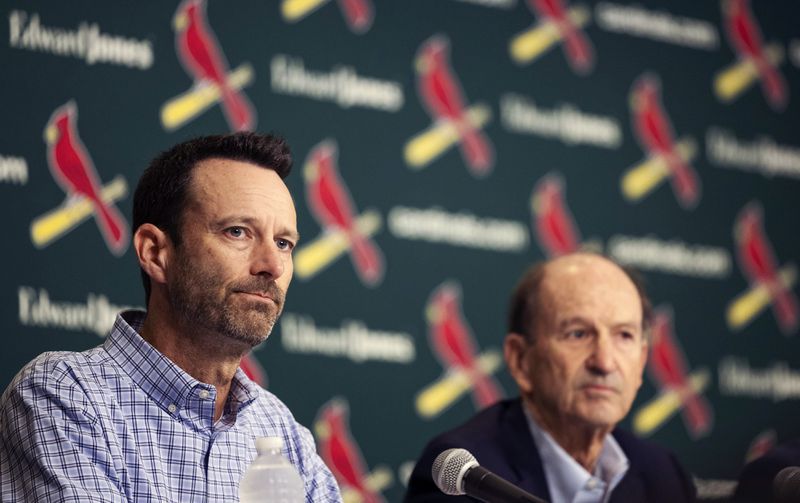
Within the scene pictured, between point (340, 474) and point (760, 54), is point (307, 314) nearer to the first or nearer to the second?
point (340, 474)

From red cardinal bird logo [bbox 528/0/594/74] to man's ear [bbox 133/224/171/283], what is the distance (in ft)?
8.38

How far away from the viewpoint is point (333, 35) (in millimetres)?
4219

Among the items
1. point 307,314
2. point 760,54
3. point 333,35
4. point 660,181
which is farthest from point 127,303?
point 760,54

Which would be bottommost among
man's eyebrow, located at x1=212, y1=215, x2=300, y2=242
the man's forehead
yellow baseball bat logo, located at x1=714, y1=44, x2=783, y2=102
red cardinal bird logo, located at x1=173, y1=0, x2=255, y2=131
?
man's eyebrow, located at x1=212, y1=215, x2=300, y2=242

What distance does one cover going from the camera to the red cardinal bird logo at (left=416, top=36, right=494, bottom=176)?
440 cm

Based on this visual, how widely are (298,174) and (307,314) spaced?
1.54 ft

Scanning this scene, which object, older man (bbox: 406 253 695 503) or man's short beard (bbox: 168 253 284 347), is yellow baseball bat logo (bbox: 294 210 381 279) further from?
man's short beard (bbox: 168 253 284 347)

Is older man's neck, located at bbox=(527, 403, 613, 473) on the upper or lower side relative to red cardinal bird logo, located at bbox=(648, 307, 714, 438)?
lower

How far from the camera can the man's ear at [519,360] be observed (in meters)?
3.53

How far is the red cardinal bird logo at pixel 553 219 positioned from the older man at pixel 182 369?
2.04 metres

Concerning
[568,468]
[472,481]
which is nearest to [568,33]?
[568,468]

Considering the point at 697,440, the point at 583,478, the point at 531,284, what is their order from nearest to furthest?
the point at 583,478
the point at 531,284
the point at 697,440

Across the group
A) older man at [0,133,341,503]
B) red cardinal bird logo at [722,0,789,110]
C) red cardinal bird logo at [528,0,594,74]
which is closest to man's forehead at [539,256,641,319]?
older man at [0,133,341,503]

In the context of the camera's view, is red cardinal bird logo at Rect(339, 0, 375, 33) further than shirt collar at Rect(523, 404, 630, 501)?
Yes
